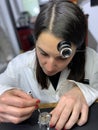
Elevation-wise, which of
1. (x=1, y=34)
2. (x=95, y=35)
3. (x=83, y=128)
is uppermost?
(x=83, y=128)

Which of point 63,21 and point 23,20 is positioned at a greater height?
point 63,21

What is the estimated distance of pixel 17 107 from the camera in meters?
0.64

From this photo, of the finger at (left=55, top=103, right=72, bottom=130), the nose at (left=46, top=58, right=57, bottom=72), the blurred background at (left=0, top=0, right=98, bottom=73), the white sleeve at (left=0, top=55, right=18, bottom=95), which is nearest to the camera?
the finger at (left=55, top=103, right=72, bottom=130)

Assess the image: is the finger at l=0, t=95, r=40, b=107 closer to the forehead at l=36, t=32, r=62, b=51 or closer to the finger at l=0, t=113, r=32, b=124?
the finger at l=0, t=113, r=32, b=124

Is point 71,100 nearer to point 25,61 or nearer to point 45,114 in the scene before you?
point 45,114

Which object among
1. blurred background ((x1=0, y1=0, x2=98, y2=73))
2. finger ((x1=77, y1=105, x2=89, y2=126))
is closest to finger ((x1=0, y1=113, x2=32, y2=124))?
finger ((x1=77, y1=105, x2=89, y2=126))

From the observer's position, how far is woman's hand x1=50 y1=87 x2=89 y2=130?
61 centimetres

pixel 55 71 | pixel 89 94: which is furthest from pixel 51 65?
pixel 89 94

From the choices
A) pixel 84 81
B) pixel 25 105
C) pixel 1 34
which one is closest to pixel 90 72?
pixel 84 81

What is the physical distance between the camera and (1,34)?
1.84 m

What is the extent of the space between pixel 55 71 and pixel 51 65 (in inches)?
1.9

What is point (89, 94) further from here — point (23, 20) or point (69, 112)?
point (23, 20)

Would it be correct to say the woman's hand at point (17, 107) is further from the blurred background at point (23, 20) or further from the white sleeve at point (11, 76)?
the blurred background at point (23, 20)

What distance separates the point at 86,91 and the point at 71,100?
0.24 ft
